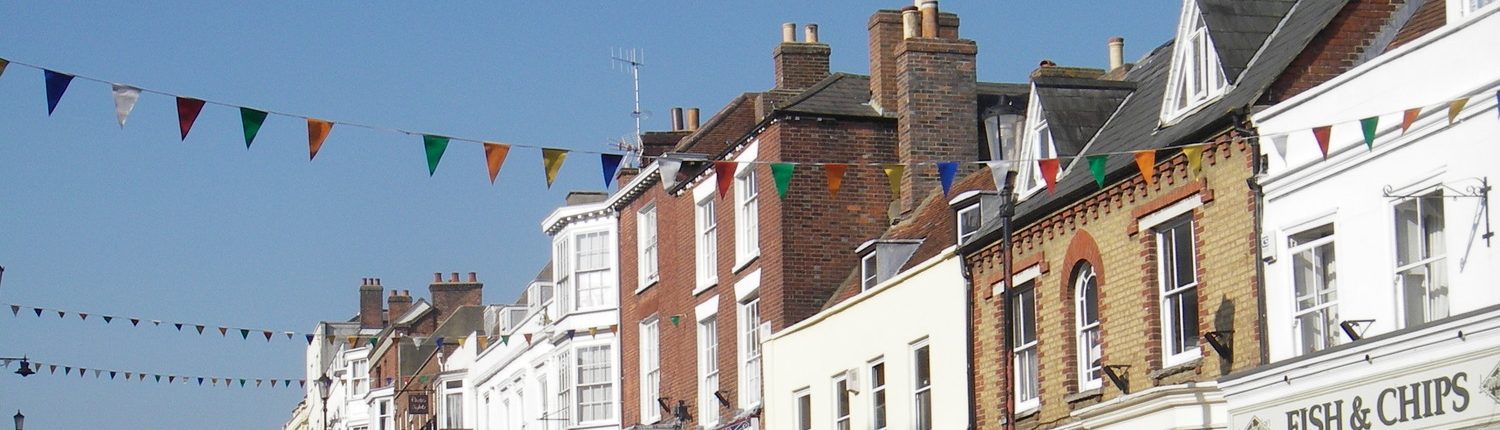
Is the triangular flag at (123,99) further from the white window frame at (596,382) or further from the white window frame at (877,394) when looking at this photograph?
the white window frame at (596,382)

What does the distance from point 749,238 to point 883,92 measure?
3.15 metres

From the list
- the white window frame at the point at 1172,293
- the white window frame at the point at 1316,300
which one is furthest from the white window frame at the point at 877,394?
the white window frame at the point at 1316,300

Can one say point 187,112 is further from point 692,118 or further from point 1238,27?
point 692,118

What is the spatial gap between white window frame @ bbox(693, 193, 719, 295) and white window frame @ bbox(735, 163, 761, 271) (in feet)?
3.81

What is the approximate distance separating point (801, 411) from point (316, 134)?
1358cm

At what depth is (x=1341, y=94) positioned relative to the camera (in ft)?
59.6

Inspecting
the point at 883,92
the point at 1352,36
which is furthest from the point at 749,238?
the point at 1352,36

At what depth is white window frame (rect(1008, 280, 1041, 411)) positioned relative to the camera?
24766 millimetres

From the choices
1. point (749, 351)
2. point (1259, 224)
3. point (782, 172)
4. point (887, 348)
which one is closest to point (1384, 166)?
point (1259, 224)

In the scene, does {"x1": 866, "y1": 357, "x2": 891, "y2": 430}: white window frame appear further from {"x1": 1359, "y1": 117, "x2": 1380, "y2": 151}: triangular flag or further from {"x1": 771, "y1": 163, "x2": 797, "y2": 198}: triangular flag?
{"x1": 1359, "y1": 117, "x2": 1380, "y2": 151}: triangular flag

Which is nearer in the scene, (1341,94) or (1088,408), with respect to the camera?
(1341,94)

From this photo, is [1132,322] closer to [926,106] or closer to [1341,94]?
[1341,94]

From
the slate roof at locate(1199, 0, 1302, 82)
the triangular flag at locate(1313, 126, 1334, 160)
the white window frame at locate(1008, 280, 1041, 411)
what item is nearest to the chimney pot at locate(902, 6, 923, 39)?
the white window frame at locate(1008, 280, 1041, 411)

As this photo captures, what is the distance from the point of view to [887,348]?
92.0ft
